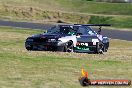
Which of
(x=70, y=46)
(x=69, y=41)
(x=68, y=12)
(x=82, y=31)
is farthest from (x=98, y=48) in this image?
(x=68, y=12)

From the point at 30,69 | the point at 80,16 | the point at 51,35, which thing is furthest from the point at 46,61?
the point at 80,16

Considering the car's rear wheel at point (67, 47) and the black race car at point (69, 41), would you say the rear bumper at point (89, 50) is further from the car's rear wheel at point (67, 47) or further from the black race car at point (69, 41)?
the car's rear wheel at point (67, 47)

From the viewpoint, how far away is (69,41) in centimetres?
1925

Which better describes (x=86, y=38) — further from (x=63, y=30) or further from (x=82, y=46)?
(x=63, y=30)

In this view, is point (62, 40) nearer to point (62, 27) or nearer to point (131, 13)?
point (62, 27)

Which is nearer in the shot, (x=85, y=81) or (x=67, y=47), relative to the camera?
(x=85, y=81)

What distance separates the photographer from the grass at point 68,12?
218ft

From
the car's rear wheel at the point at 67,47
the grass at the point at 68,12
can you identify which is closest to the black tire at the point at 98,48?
the car's rear wheel at the point at 67,47

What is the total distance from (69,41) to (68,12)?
188 feet

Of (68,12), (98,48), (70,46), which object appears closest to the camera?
(70,46)

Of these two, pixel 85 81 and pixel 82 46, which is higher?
pixel 85 81

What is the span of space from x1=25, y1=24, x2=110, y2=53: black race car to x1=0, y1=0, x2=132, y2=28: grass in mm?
39159

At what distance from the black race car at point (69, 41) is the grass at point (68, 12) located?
39159 mm

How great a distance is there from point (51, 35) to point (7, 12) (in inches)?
2123
